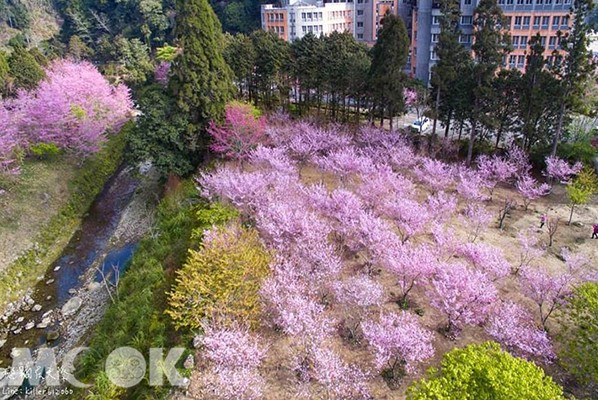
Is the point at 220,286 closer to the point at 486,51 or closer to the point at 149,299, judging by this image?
the point at 149,299

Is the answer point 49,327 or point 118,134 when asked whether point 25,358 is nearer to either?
point 49,327

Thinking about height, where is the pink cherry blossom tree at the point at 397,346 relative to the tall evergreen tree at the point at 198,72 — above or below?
below

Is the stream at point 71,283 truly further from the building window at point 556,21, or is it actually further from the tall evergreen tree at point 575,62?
the building window at point 556,21

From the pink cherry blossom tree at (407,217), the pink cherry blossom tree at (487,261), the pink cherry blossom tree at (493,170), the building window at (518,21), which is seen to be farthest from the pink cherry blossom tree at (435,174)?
the building window at (518,21)

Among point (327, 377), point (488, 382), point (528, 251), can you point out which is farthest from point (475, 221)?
point (488, 382)

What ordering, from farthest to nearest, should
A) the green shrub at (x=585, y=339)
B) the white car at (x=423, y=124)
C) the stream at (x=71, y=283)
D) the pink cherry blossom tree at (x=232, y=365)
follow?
the white car at (x=423, y=124), the stream at (x=71, y=283), the pink cherry blossom tree at (x=232, y=365), the green shrub at (x=585, y=339)
